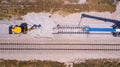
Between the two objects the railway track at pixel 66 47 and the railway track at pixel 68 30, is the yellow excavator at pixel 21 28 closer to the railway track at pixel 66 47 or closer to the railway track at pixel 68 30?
the railway track at pixel 66 47

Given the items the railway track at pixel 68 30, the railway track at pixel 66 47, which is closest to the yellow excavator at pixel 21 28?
the railway track at pixel 66 47

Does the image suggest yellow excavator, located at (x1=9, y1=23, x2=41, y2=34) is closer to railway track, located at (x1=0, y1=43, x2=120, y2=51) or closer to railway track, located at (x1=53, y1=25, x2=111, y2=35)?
railway track, located at (x1=0, y1=43, x2=120, y2=51)

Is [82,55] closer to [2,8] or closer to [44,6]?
[44,6]

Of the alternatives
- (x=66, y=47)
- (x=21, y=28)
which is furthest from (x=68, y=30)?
(x=21, y=28)

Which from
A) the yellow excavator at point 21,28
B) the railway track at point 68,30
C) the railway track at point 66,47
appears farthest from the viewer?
the railway track at point 68,30

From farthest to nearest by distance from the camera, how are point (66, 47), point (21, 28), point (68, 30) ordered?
point (68, 30) < point (21, 28) < point (66, 47)

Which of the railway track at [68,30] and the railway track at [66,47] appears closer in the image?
the railway track at [66,47]

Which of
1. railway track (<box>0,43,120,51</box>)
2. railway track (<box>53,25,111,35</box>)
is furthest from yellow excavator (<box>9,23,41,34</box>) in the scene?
railway track (<box>53,25,111,35</box>)

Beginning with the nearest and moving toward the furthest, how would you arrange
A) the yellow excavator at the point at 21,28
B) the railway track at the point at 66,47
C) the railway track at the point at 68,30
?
the railway track at the point at 66,47 → the yellow excavator at the point at 21,28 → the railway track at the point at 68,30

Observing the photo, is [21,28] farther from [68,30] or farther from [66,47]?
[66,47]

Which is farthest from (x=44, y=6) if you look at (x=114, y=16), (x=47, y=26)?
(x=114, y=16)

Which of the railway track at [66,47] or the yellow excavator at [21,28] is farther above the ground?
the yellow excavator at [21,28]
